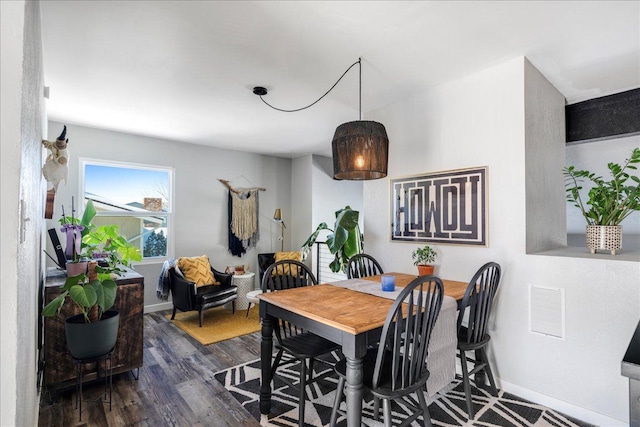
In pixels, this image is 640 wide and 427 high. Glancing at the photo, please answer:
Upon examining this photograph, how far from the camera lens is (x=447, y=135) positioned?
9.43ft

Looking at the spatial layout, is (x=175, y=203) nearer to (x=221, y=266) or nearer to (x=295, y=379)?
(x=221, y=266)

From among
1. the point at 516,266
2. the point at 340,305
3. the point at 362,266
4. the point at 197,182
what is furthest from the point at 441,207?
the point at 197,182

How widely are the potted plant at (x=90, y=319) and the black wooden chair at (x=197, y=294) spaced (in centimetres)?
156

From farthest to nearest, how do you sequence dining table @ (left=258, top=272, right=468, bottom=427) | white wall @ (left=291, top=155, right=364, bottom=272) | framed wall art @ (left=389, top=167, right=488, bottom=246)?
white wall @ (left=291, top=155, right=364, bottom=272) < framed wall art @ (left=389, top=167, right=488, bottom=246) < dining table @ (left=258, top=272, right=468, bottom=427)

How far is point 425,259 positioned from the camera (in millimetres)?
2834

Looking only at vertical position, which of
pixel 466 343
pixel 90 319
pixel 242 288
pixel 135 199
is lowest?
pixel 242 288

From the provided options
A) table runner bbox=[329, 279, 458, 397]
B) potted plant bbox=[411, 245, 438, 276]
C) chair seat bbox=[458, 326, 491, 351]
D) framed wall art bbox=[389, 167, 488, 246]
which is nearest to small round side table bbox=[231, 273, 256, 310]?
framed wall art bbox=[389, 167, 488, 246]

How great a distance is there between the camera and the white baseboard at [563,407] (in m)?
2.04

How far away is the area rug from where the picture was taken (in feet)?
6.84

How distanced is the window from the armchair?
790 millimetres

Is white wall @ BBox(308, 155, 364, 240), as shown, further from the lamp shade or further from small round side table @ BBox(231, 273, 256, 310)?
the lamp shade

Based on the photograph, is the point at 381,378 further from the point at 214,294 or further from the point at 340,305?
the point at 214,294

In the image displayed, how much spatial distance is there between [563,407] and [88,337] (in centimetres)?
333

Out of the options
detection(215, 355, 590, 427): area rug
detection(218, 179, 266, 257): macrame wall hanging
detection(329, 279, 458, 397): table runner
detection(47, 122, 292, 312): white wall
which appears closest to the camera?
detection(329, 279, 458, 397): table runner
